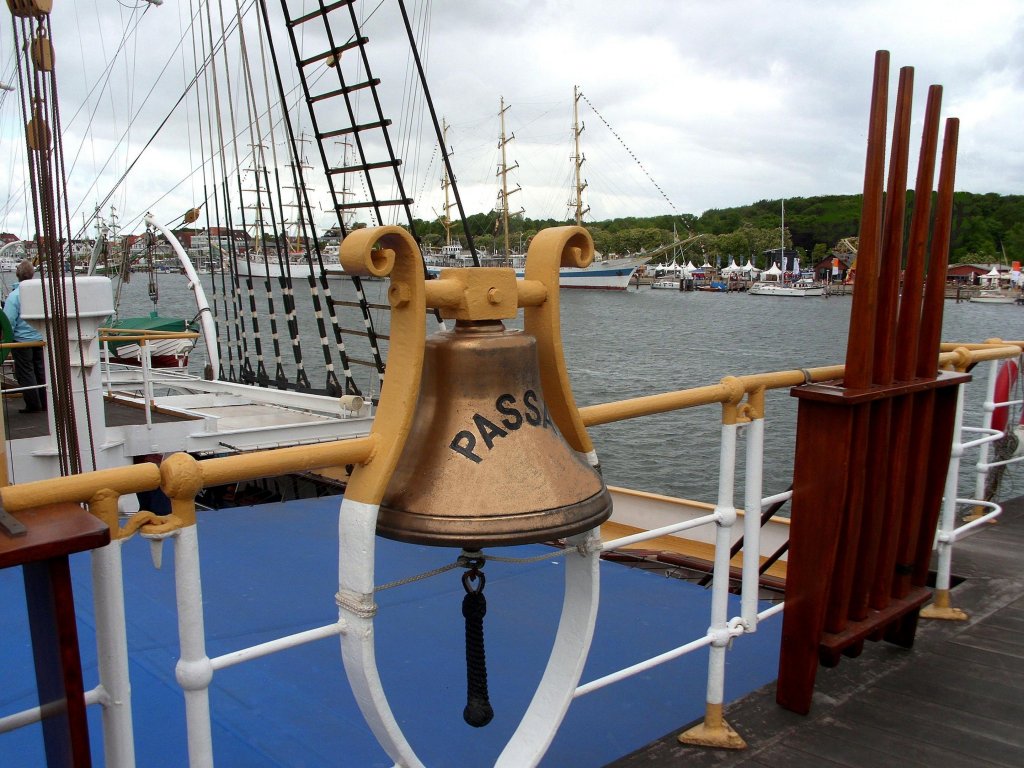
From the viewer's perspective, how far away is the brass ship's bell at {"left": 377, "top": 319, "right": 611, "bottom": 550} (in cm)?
151

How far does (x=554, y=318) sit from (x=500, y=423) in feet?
0.90

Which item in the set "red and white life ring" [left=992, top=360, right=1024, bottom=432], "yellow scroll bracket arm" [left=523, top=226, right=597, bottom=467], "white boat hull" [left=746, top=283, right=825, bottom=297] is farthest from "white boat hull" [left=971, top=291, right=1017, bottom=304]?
"yellow scroll bracket arm" [left=523, top=226, right=597, bottom=467]

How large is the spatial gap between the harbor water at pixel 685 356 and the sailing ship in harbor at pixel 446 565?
0.55 meters

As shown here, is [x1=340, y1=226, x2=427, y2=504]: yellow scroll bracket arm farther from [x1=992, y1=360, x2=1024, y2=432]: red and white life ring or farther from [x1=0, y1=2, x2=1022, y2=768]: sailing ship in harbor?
[x1=992, y1=360, x2=1024, y2=432]: red and white life ring

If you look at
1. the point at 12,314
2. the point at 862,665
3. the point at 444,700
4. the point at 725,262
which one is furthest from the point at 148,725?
the point at 725,262

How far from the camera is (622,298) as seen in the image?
257 ft

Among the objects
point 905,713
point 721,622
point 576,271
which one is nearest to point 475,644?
point 721,622

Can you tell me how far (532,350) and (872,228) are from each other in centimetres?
136

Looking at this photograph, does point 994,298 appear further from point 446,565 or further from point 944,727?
point 446,565

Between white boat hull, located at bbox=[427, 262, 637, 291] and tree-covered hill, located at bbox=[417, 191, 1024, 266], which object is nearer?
white boat hull, located at bbox=[427, 262, 637, 291]

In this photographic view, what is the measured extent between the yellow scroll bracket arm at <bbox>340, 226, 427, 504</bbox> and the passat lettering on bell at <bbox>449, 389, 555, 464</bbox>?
0.11 meters

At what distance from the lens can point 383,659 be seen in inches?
141

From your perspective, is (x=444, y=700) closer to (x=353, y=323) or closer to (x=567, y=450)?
(x=567, y=450)

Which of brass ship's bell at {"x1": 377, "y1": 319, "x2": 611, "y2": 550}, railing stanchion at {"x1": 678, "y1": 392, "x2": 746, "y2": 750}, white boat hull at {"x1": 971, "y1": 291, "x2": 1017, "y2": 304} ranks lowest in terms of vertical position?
white boat hull at {"x1": 971, "y1": 291, "x2": 1017, "y2": 304}
